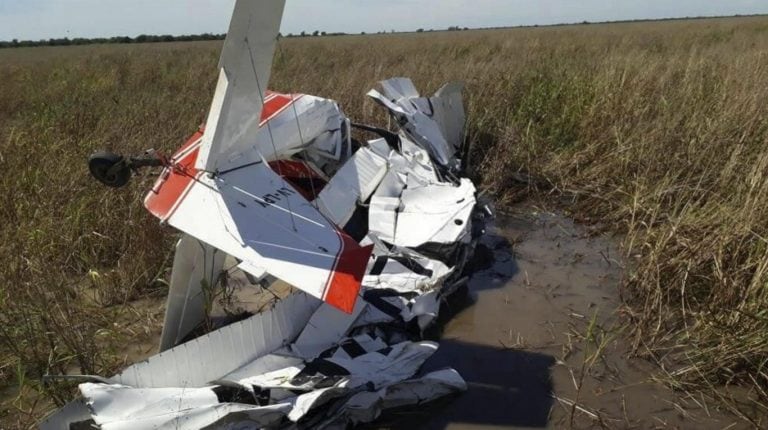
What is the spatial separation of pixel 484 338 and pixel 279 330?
124cm

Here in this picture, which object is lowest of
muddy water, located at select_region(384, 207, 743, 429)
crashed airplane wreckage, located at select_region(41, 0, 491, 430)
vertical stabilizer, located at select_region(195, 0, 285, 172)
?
muddy water, located at select_region(384, 207, 743, 429)

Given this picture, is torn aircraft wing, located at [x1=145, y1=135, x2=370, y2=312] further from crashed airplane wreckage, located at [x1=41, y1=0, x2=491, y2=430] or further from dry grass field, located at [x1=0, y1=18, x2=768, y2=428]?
dry grass field, located at [x1=0, y1=18, x2=768, y2=428]

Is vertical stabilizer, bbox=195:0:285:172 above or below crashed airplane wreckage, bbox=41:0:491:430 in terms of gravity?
above

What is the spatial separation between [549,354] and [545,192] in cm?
275

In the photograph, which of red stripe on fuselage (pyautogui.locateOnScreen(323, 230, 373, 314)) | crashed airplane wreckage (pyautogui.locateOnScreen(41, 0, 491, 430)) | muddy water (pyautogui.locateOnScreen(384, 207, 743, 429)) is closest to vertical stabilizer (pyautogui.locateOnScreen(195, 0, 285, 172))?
crashed airplane wreckage (pyautogui.locateOnScreen(41, 0, 491, 430))

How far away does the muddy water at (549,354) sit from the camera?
2.71 meters

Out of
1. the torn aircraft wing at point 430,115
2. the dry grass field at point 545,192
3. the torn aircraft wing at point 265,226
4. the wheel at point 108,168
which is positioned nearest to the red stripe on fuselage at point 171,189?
the torn aircraft wing at point 265,226

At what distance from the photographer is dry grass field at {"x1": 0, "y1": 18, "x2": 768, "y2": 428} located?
9.73ft

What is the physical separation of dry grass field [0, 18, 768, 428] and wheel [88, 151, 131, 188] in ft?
3.23

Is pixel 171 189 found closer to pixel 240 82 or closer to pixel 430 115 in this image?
pixel 240 82

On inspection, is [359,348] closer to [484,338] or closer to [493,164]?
[484,338]

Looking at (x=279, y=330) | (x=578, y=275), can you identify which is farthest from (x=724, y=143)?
(x=279, y=330)

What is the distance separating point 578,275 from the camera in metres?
4.14

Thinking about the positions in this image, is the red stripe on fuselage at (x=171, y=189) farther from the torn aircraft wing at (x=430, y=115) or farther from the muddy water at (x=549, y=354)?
the torn aircraft wing at (x=430, y=115)
